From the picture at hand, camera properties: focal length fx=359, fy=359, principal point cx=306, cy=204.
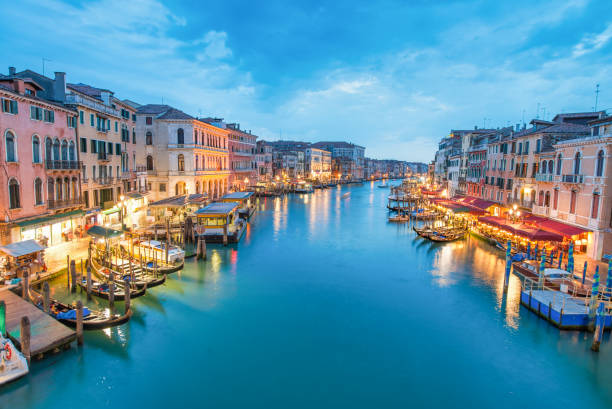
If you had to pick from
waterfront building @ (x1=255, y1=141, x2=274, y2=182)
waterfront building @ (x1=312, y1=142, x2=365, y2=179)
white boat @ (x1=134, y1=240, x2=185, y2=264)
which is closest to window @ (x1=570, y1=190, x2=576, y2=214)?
white boat @ (x1=134, y1=240, x2=185, y2=264)

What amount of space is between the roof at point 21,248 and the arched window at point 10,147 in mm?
4325

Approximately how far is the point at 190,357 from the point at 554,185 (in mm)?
24985

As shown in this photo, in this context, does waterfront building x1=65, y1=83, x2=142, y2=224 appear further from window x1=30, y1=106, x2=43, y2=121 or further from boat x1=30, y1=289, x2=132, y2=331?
boat x1=30, y1=289, x2=132, y2=331

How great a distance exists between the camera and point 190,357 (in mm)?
12555

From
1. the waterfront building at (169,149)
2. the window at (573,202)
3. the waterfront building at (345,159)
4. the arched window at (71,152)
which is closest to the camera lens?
the window at (573,202)

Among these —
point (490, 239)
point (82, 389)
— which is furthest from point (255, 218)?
point (82, 389)

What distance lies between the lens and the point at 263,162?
256 ft

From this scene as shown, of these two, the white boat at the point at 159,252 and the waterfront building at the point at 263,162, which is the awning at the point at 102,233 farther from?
the waterfront building at the point at 263,162

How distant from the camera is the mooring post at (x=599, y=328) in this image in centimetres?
1259

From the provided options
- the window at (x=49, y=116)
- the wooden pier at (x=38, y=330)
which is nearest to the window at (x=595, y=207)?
the wooden pier at (x=38, y=330)

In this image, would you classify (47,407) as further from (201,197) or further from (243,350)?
(201,197)

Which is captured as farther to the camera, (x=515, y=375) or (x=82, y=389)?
(x=515, y=375)

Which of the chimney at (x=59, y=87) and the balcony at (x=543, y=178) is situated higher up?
the chimney at (x=59, y=87)

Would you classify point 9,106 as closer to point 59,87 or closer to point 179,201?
point 59,87
